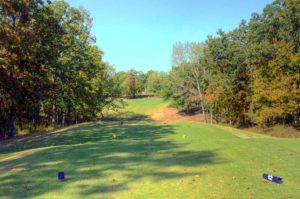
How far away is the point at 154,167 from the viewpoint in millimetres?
6645

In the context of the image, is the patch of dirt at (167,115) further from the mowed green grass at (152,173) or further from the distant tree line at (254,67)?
the mowed green grass at (152,173)

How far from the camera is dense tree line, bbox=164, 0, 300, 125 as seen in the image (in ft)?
82.4

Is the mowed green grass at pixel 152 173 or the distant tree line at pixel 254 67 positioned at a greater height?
the distant tree line at pixel 254 67

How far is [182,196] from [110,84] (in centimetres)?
3487

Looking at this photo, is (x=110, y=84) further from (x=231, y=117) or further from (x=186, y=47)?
(x=231, y=117)

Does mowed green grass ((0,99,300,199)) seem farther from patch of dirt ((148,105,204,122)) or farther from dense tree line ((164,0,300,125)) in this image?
patch of dirt ((148,105,204,122))

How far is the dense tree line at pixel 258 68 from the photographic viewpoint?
989 inches

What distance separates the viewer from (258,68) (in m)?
28.2

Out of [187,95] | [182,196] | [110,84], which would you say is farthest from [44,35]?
[187,95]

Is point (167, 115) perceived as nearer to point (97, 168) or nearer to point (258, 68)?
point (258, 68)

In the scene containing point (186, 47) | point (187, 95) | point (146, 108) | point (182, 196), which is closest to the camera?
point (182, 196)

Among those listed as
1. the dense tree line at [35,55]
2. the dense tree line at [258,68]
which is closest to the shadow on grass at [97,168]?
the dense tree line at [35,55]

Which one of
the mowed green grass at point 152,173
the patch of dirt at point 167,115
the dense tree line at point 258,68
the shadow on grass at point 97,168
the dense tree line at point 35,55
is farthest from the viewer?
the patch of dirt at point 167,115

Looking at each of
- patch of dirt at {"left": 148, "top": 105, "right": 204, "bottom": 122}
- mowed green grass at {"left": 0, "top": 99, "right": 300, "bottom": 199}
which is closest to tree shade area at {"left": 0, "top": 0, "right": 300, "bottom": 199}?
mowed green grass at {"left": 0, "top": 99, "right": 300, "bottom": 199}
